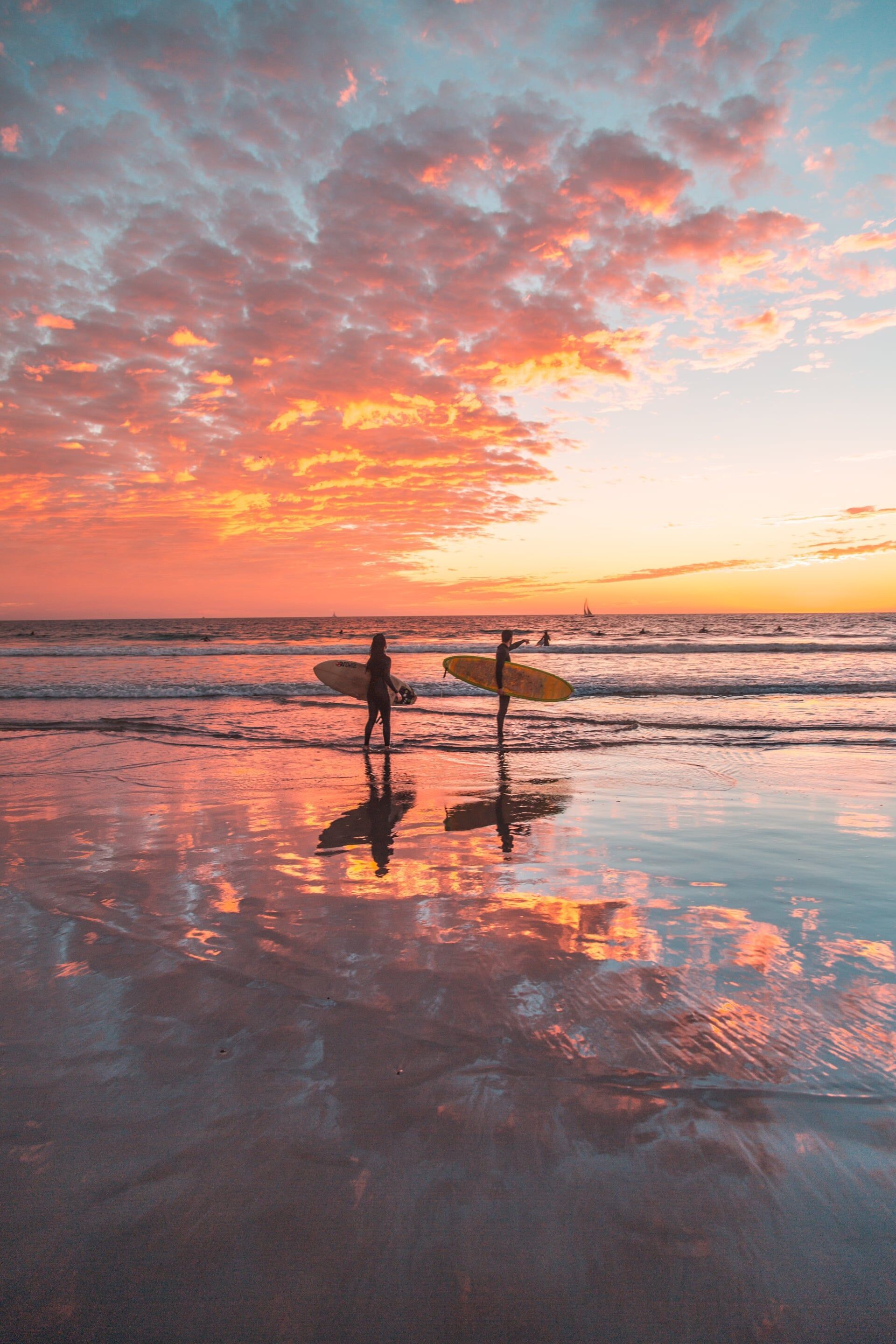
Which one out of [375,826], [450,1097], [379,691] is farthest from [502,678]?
[450,1097]

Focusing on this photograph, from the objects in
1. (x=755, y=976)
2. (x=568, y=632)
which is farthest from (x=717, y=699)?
(x=568, y=632)

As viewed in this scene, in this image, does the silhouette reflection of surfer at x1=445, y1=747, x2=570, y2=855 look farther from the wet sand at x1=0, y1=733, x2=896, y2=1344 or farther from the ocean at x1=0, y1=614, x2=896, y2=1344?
the wet sand at x1=0, y1=733, x2=896, y2=1344

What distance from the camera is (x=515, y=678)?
18.1m

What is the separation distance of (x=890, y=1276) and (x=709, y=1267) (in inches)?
23.1

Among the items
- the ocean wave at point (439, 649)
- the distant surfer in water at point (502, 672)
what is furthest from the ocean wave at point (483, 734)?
the ocean wave at point (439, 649)

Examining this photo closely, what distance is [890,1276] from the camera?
7.09 feet

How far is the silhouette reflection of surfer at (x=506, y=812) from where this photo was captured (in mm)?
7512

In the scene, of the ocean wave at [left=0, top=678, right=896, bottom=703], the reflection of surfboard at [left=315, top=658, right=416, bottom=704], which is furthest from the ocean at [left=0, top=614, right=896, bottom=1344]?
the ocean wave at [left=0, top=678, right=896, bottom=703]

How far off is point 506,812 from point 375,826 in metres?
1.68

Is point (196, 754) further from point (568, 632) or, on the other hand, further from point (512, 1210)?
point (568, 632)

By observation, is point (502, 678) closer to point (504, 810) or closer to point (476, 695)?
point (504, 810)

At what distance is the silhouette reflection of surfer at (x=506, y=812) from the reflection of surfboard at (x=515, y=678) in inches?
318

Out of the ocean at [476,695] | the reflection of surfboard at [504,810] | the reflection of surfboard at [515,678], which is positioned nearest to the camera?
the reflection of surfboard at [504,810]

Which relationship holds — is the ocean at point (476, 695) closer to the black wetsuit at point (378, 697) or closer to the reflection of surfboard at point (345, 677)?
the reflection of surfboard at point (345, 677)
